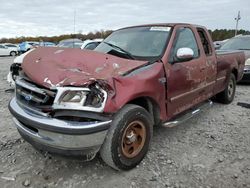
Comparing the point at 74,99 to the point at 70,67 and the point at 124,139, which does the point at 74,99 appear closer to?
the point at 70,67

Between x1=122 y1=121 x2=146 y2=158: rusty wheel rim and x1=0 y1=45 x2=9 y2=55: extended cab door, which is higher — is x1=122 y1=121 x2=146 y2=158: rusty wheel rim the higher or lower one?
the lower one

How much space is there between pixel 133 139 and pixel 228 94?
3.81m

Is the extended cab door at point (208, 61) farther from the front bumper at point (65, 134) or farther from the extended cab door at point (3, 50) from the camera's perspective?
the extended cab door at point (3, 50)

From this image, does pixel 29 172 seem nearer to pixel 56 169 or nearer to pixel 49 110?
pixel 56 169

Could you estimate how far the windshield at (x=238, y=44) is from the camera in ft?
31.4

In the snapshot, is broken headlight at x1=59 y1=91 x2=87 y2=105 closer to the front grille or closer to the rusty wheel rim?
the front grille

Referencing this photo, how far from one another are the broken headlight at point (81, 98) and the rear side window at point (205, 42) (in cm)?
286

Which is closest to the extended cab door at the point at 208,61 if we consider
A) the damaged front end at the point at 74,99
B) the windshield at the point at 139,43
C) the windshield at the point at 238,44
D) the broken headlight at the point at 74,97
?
the windshield at the point at 139,43

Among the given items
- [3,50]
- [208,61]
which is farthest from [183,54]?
[3,50]

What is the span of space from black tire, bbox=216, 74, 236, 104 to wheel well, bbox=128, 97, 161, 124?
3.04 metres

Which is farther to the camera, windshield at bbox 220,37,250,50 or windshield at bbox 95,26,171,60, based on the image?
windshield at bbox 220,37,250,50

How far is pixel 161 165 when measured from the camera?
3.41m

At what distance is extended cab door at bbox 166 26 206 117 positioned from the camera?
3732 millimetres

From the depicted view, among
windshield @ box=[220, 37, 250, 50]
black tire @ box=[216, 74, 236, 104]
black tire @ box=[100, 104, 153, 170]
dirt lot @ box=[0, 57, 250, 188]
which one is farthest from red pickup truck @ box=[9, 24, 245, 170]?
windshield @ box=[220, 37, 250, 50]
